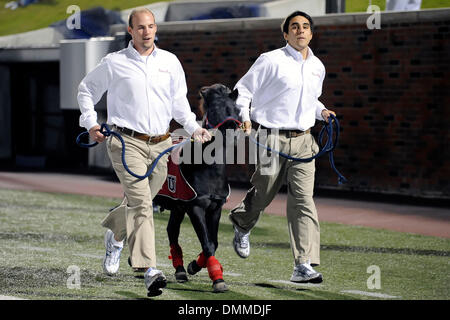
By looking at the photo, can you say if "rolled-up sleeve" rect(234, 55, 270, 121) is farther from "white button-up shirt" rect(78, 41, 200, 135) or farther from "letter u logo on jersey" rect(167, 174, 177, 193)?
"letter u logo on jersey" rect(167, 174, 177, 193)

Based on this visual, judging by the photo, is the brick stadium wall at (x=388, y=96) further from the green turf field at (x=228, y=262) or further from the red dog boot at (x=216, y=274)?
the red dog boot at (x=216, y=274)

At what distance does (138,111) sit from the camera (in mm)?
7105

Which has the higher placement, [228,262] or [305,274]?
[305,274]

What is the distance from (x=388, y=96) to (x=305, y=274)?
951 cm

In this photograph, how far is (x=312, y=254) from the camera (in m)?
7.87

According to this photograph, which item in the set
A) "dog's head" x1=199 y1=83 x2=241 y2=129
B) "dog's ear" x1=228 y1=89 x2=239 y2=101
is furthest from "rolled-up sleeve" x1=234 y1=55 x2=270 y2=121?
"dog's head" x1=199 y1=83 x2=241 y2=129

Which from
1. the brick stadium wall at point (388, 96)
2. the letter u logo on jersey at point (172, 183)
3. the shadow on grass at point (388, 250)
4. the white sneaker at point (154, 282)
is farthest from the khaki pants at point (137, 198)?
the brick stadium wall at point (388, 96)

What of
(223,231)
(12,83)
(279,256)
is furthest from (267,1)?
(279,256)

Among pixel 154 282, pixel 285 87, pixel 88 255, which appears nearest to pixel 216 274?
pixel 154 282

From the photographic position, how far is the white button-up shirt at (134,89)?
7.11 meters

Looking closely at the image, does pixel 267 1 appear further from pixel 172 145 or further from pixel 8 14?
pixel 172 145

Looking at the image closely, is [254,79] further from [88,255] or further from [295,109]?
[88,255]

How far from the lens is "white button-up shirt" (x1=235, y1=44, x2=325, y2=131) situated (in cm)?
786

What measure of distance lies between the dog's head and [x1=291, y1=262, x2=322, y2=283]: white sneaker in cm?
142
